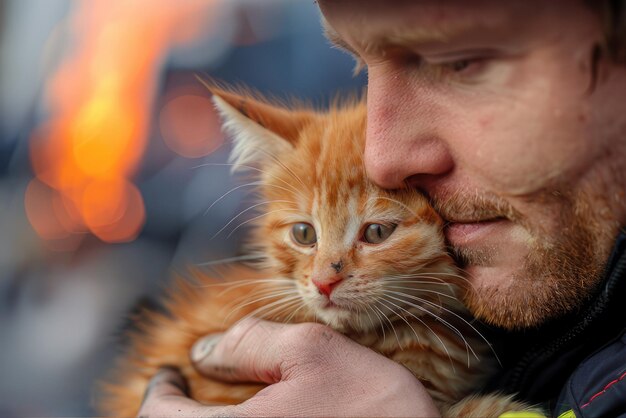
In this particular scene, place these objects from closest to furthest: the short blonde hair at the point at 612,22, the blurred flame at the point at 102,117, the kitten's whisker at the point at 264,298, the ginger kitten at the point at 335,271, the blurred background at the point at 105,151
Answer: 1. the short blonde hair at the point at 612,22
2. the ginger kitten at the point at 335,271
3. the kitten's whisker at the point at 264,298
4. the blurred background at the point at 105,151
5. the blurred flame at the point at 102,117

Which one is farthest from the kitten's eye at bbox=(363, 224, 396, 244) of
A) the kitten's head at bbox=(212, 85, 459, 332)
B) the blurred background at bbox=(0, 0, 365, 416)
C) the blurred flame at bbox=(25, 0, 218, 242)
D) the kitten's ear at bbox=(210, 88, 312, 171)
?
the blurred flame at bbox=(25, 0, 218, 242)

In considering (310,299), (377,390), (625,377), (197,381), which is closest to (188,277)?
(197,381)

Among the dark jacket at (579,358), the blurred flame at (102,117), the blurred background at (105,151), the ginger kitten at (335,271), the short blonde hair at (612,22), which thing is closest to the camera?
the short blonde hair at (612,22)

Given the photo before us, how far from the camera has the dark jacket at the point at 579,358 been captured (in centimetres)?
77

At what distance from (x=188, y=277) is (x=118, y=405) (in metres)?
0.27

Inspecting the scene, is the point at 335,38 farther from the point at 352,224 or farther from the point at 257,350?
the point at 257,350

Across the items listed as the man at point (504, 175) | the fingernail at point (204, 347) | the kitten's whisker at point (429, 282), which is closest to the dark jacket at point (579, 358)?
the man at point (504, 175)

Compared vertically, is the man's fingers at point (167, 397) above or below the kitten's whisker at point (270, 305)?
below

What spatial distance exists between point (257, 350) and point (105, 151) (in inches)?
38.0

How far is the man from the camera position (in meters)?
0.69

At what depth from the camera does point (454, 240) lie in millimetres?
860

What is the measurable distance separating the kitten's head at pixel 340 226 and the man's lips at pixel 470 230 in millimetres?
19

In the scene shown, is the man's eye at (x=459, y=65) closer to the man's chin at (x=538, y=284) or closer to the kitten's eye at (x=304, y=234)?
the man's chin at (x=538, y=284)

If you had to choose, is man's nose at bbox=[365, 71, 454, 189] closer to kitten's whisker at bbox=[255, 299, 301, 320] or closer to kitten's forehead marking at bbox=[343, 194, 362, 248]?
kitten's forehead marking at bbox=[343, 194, 362, 248]
